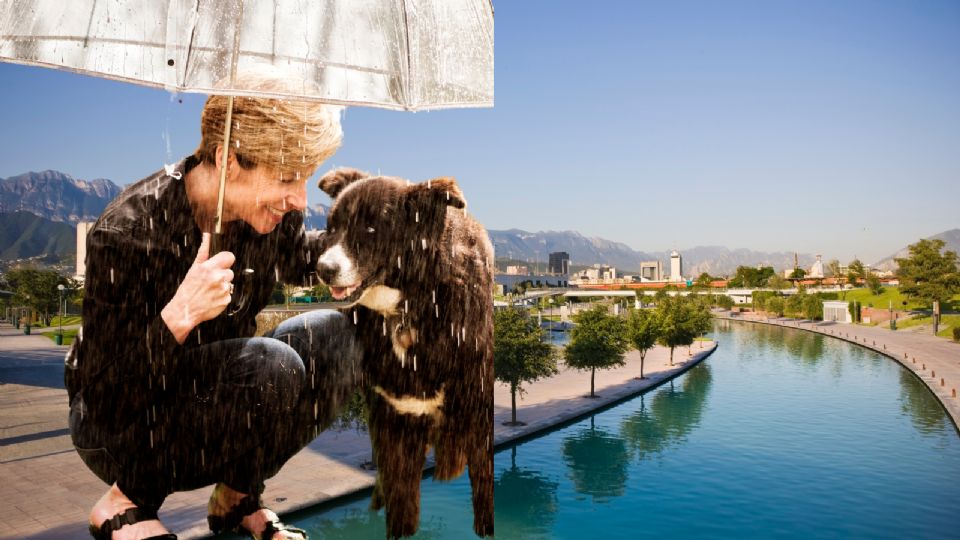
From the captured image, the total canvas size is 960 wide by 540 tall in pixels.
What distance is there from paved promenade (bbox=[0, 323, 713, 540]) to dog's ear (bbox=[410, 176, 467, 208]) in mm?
16479

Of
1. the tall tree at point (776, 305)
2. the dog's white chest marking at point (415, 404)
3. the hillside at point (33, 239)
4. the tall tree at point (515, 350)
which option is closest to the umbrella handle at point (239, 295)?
the dog's white chest marking at point (415, 404)

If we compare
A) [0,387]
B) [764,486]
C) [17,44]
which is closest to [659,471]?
[764,486]

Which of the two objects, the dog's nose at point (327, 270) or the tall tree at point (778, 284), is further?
the tall tree at point (778, 284)

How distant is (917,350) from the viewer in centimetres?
5988

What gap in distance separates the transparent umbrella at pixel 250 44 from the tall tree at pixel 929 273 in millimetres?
94671

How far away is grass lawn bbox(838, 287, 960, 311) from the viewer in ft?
279

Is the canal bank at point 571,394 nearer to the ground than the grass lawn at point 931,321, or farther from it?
nearer to the ground

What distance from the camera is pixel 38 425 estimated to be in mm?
29172

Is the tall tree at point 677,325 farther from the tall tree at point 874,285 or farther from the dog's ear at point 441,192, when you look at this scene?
the tall tree at point 874,285

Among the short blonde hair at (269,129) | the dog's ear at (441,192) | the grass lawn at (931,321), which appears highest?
the short blonde hair at (269,129)

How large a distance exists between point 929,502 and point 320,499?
23.8 metres

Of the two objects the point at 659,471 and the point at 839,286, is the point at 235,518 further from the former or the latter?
the point at 839,286

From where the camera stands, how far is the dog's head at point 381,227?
312 centimetres

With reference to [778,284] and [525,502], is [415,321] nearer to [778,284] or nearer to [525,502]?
[525,502]
